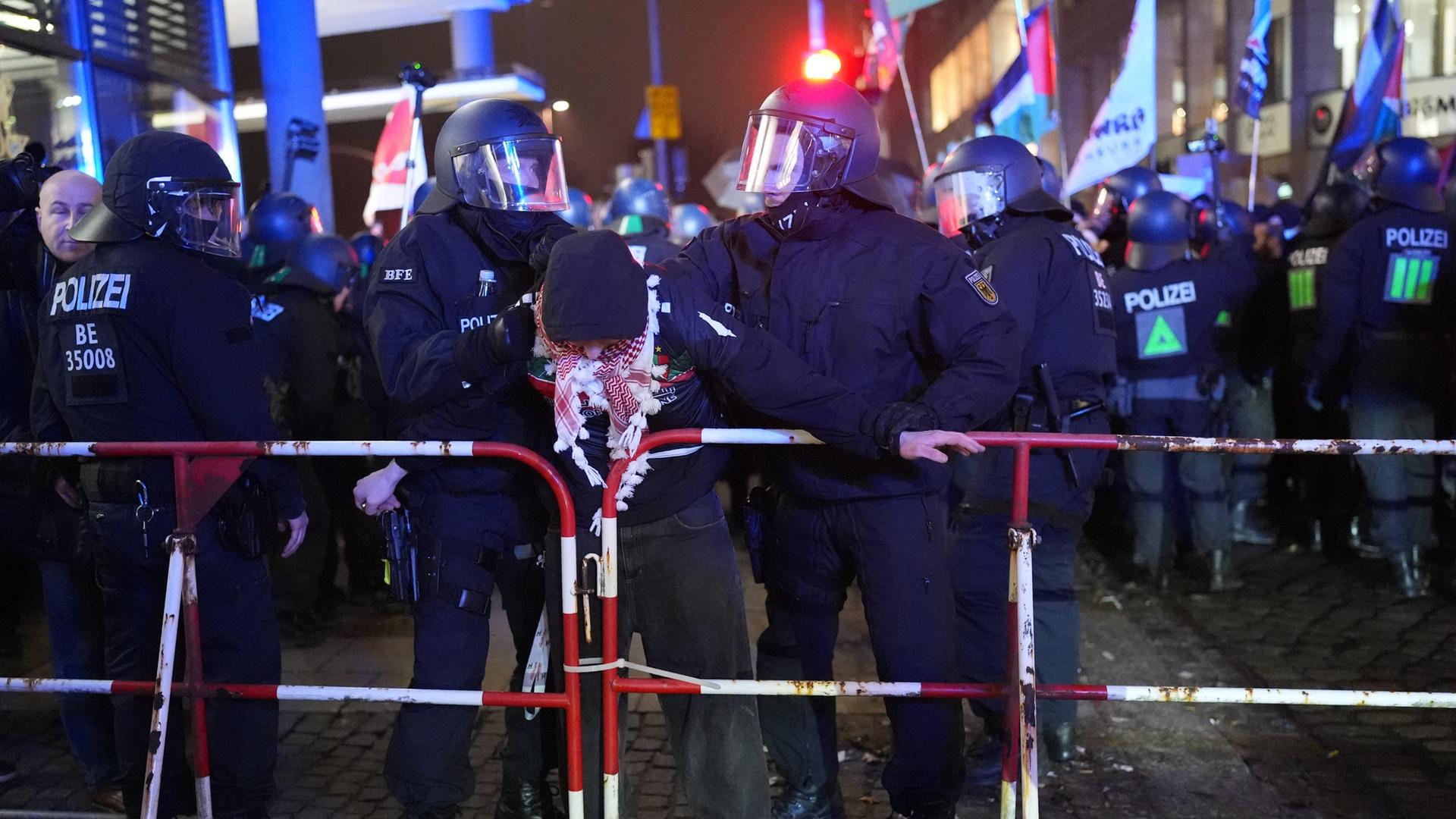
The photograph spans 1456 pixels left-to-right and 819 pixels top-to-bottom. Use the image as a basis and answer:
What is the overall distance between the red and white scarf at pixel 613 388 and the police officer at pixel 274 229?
12.5 feet

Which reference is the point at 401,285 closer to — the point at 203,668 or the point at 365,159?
the point at 203,668

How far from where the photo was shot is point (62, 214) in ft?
13.0

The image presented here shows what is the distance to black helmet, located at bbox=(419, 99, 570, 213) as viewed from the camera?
3.31 m

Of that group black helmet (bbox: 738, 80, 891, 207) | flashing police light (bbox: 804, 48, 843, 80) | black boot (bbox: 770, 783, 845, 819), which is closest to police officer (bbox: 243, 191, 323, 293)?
black helmet (bbox: 738, 80, 891, 207)

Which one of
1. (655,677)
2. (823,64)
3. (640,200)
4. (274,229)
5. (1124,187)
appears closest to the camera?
(655,677)

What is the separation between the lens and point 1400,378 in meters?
6.18

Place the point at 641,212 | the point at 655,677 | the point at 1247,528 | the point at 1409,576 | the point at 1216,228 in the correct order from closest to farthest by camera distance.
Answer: the point at 655,677, the point at 1409,576, the point at 1216,228, the point at 1247,528, the point at 641,212

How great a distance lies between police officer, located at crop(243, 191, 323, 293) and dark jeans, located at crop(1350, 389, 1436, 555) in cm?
597

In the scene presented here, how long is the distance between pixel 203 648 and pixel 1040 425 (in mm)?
2885

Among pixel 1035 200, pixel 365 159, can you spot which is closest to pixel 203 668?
pixel 1035 200

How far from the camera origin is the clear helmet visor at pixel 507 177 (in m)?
3.31

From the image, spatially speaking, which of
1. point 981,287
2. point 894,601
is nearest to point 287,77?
point 981,287

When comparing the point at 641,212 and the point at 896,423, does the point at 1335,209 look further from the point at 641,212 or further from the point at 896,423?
the point at 896,423

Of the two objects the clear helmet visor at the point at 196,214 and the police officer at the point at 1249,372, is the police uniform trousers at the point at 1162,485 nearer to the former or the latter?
the police officer at the point at 1249,372
